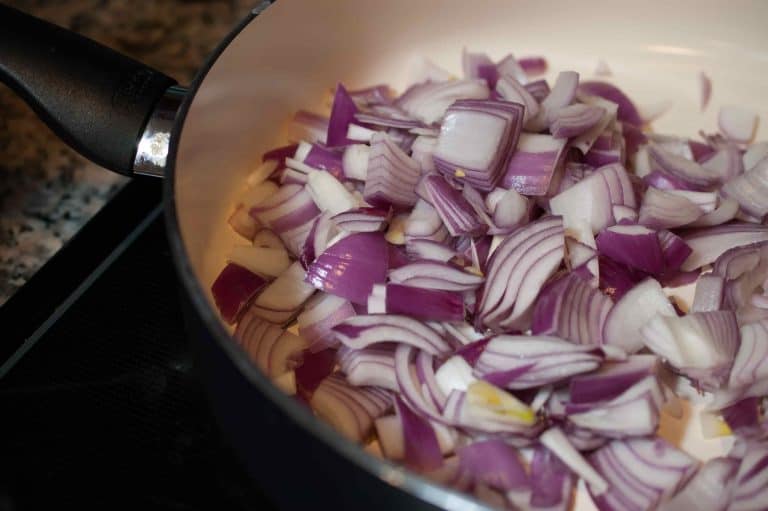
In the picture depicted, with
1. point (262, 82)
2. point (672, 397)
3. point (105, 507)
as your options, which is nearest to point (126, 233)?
point (262, 82)

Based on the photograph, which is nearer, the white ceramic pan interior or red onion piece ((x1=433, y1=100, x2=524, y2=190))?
red onion piece ((x1=433, y1=100, x2=524, y2=190))

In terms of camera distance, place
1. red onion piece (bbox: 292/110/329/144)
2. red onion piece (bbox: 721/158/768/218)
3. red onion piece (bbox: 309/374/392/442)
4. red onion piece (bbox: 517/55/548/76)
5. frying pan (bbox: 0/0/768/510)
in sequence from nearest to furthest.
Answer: frying pan (bbox: 0/0/768/510) < red onion piece (bbox: 309/374/392/442) < red onion piece (bbox: 721/158/768/218) < red onion piece (bbox: 292/110/329/144) < red onion piece (bbox: 517/55/548/76)

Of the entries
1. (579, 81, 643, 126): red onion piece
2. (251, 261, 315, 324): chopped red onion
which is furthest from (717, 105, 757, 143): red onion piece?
(251, 261, 315, 324): chopped red onion

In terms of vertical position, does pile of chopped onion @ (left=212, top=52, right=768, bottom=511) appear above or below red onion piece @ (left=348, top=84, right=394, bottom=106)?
below

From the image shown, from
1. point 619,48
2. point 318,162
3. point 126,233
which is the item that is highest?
point 619,48

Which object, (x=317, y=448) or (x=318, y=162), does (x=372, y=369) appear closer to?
(x=317, y=448)

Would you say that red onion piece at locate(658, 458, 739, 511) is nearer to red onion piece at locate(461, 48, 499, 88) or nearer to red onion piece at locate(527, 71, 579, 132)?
red onion piece at locate(527, 71, 579, 132)
